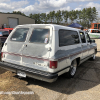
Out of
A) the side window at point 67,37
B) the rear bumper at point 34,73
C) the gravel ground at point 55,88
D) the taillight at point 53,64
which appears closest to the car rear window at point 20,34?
the rear bumper at point 34,73

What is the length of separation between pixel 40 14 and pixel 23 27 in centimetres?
6009

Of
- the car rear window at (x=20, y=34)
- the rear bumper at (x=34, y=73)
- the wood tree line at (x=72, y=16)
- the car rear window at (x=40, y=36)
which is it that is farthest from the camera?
the wood tree line at (x=72, y=16)

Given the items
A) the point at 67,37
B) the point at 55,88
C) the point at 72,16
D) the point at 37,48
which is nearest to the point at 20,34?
the point at 37,48

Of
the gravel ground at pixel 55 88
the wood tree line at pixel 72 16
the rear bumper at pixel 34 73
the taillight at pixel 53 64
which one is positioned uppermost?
the wood tree line at pixel 72 16

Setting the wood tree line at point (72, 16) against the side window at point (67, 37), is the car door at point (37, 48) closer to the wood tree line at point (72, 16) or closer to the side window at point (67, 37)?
the side window at point (67, 37)

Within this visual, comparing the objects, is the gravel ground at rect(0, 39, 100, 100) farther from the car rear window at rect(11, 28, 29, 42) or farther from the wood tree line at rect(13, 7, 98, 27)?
the wood tree line at rect(13, 7, 98, 27)

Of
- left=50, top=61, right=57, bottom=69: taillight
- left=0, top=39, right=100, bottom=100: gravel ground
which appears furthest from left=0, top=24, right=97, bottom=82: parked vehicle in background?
left=0, top=39, right=100, bottom=100: gravel ground

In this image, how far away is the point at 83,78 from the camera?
4.43m

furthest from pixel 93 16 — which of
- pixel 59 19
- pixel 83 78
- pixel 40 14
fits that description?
pixel 83 78

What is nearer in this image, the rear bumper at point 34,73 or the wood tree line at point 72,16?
the rear bumper at point 34,73

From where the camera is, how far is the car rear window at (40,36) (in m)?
3.25

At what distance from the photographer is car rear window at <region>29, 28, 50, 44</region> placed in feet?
10.7

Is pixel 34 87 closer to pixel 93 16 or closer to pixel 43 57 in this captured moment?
pixel 43 57

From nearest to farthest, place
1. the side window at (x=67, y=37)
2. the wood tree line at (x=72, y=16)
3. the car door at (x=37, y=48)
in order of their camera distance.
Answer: the car door at (x=37, y=48), the side window at (x=67, y=37), the wood tree line at (x=72, y=16)
